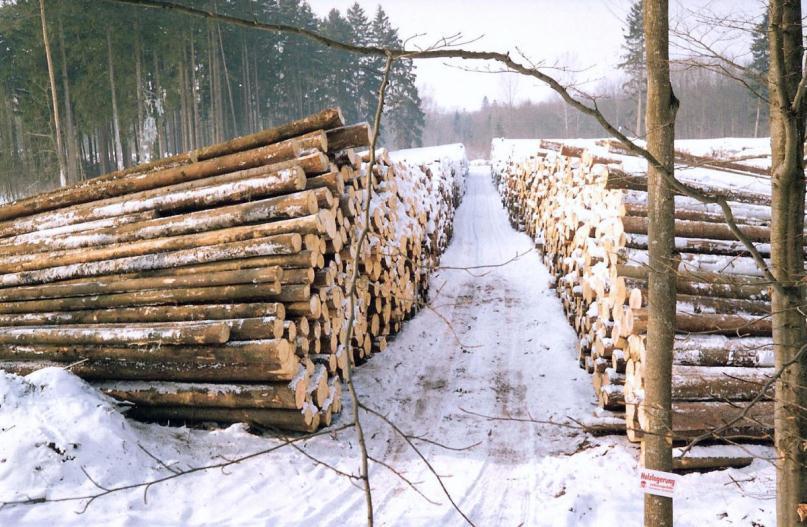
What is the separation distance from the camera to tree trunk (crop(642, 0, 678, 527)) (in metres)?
3.61

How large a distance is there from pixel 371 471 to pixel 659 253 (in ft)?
13.1

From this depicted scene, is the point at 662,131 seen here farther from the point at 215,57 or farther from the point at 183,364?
the point at 215,57

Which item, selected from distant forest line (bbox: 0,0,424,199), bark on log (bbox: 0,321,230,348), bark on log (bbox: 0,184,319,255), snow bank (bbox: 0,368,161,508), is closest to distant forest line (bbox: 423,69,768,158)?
distant forest line (bbox: 0,0,424,199)

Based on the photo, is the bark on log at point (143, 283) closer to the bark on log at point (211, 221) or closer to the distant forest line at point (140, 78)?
the bark on log at point (211, 221)

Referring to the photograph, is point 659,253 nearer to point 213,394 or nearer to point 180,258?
point 213,394

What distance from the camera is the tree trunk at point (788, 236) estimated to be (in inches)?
121

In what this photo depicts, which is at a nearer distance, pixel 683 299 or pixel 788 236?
pixel 788 236

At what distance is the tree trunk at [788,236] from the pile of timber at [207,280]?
395cm

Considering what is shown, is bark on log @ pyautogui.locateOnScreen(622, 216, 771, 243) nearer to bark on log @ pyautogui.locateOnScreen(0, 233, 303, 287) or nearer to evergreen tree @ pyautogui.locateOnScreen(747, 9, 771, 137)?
evergreen tree @ pyautogui.locateOnScreen(747, 9, 771, 137)

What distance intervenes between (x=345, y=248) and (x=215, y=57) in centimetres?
2613

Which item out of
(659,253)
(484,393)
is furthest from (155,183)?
(659,253)

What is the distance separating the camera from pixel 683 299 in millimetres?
6348

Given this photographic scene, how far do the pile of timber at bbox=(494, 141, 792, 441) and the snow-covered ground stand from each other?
0.62 m

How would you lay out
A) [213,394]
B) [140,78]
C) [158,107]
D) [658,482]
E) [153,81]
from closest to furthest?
[658,482] → [213,394] → [140,78] → [158,107] → [153,81]
